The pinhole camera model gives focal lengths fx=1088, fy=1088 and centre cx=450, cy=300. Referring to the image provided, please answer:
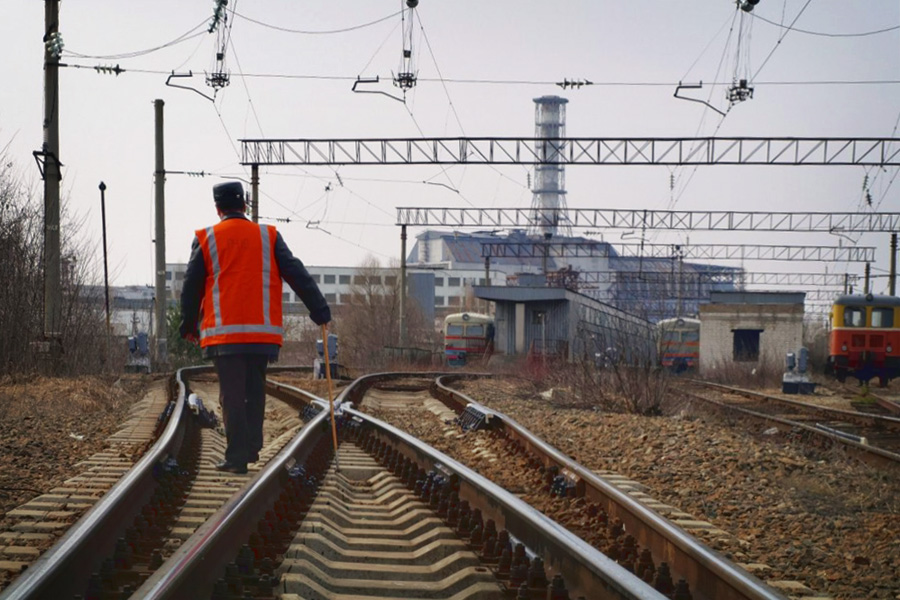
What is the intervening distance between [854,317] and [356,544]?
3233 centimetres

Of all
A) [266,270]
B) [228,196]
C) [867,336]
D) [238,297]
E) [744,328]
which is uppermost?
[228,196]

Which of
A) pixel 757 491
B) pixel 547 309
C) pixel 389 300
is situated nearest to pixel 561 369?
pixel 757 491

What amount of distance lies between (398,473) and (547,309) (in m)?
36.7

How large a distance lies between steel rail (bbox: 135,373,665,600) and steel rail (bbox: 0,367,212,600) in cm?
43

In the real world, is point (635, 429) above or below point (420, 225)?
below

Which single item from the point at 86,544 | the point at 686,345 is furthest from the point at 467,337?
the point at 86,544

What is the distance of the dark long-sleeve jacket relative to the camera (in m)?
6.82

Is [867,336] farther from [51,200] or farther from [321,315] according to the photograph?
[321,315]

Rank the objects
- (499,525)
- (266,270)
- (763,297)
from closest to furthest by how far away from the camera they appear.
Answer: (499,525), (266,270), (763,297)

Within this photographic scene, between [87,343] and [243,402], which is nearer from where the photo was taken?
[243,402]

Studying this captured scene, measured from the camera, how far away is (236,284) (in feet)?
22.1

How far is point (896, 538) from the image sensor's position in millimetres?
6469

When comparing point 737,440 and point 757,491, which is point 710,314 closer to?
point 737,440

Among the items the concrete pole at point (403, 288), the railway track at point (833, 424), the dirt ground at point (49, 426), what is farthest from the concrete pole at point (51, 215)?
the concrete pole at point (403, 288)
